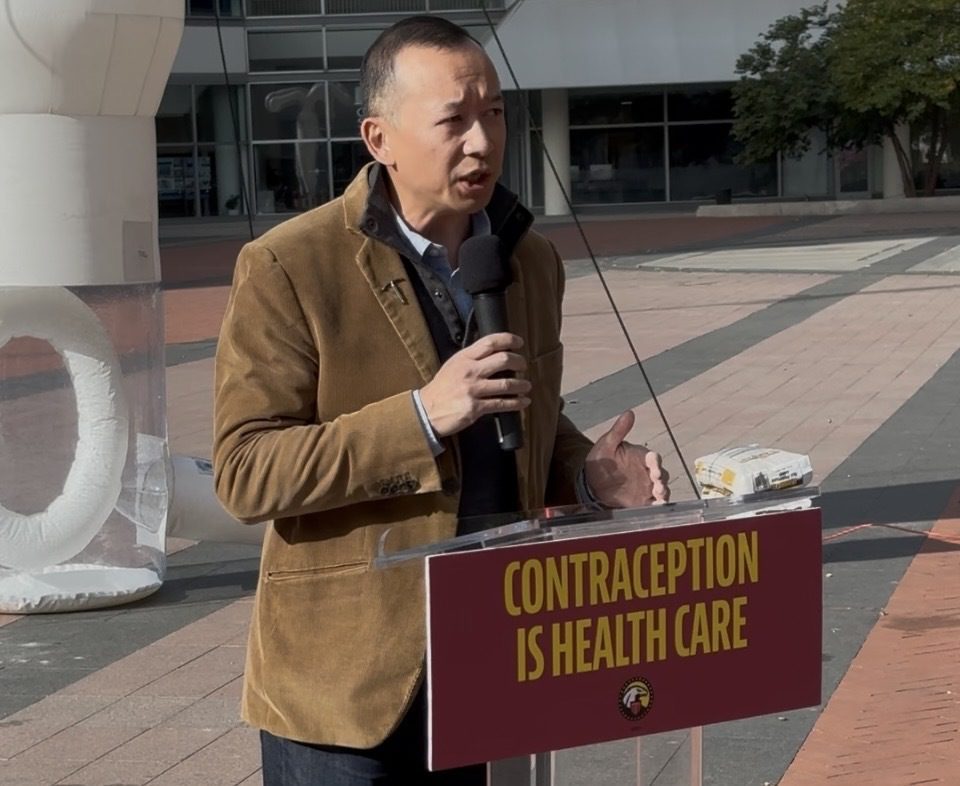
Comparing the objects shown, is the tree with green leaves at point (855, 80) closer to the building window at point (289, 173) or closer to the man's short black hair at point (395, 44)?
the building window at point (289, 173)

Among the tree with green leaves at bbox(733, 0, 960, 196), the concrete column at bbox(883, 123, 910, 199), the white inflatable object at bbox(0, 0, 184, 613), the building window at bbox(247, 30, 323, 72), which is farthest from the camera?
the building window at bbox(247, 30, 323, 72)

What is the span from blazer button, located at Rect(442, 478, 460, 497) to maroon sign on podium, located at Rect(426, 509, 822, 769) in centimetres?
28

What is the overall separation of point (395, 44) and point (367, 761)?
1.04 meters

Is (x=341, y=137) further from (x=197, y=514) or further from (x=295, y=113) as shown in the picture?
(x=197, y=514)

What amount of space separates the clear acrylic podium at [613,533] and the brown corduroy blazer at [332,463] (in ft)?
0.30

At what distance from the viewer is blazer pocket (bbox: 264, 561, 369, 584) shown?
2461 mm

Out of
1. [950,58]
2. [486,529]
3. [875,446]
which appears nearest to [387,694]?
[486,529]

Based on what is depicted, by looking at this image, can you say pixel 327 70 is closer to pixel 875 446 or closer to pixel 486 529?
pixel 875 446

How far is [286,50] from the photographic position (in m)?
43.9

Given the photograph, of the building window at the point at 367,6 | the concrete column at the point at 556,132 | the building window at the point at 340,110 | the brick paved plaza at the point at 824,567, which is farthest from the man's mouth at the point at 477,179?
the building window at the point at 340,110

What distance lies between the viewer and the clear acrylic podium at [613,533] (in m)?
2.24

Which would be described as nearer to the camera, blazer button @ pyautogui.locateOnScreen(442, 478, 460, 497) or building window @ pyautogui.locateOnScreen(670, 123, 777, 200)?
blazer button @ pyautogui.locateOnScreen(442, 478, 460, 497)

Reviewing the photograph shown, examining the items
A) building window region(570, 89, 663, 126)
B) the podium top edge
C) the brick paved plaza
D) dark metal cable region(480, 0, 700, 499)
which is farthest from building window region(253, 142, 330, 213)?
the podium top edge

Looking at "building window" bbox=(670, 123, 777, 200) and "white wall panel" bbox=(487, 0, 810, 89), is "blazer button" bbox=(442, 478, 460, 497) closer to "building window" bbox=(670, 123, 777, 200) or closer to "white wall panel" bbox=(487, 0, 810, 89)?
"white wall panel" bbox=(487, 0, 810, 89)
